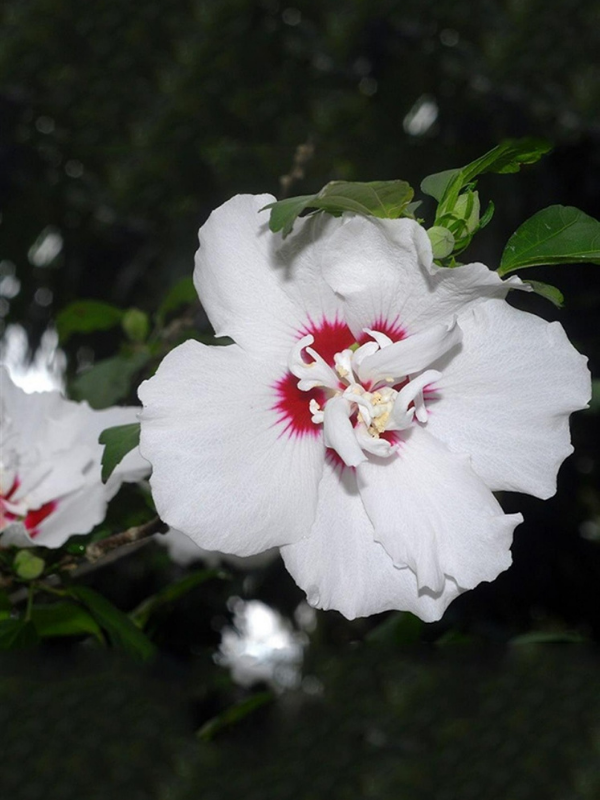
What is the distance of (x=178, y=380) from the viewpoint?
592mm

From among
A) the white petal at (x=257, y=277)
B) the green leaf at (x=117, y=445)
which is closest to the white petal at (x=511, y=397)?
the white petal at (x=257, y=277)

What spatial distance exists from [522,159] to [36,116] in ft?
6.12

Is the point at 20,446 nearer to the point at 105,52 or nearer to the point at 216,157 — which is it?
the point at 216,157

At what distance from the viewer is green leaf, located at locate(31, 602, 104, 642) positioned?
2.90ft

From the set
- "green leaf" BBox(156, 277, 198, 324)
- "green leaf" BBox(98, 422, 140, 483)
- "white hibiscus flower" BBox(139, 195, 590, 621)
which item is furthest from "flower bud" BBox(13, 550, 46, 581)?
"green leaf" BBox(156, 277, 198, 324)

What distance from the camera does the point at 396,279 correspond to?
0.61 m

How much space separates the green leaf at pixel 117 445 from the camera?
2.21 ft

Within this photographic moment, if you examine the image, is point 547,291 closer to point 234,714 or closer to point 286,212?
point 286,212

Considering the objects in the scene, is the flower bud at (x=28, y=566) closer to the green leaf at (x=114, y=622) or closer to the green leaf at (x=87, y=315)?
the green leaf at (x=114, y=622)

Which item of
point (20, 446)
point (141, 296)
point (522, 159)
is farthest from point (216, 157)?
point (522, 159)

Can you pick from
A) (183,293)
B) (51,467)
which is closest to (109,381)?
(183,293)

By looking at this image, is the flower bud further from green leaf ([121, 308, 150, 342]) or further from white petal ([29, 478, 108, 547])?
green leaf ([121, 308, 150, 342])

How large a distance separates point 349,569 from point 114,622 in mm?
324

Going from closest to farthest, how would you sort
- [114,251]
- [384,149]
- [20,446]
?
[20,446], [384,149], [114,251]
